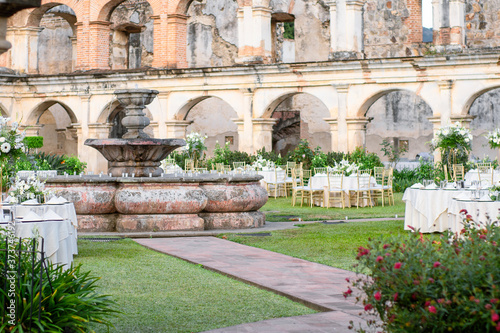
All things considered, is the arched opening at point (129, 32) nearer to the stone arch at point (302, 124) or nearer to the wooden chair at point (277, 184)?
the stone arch at point (302, 124)

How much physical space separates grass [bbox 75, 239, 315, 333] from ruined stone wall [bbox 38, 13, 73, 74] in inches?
905

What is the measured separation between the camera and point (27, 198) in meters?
9.27

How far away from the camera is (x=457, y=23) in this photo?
66.9 ft

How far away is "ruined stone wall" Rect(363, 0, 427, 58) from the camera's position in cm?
2656

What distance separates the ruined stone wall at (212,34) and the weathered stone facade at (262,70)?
4cm

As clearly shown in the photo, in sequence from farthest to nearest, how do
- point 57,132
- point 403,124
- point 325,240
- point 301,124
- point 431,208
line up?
point 57,132, point 301,124, point 403,124, point 431,208, point 325,240

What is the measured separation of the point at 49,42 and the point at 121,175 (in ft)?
66.4

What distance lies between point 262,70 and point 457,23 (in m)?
5.57

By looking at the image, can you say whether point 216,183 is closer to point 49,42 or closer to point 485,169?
point 485,169

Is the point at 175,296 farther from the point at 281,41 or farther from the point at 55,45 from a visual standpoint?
the point at 55,45

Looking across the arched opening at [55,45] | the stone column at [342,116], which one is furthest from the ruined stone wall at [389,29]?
the arched opening at [55,45]

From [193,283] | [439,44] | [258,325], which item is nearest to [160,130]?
[439,44]

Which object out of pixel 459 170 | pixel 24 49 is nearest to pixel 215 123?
pixel 24 49

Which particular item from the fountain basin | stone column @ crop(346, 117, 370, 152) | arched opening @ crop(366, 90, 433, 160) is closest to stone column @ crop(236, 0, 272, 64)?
stone column @ crop(346, 117, 370, 152)
